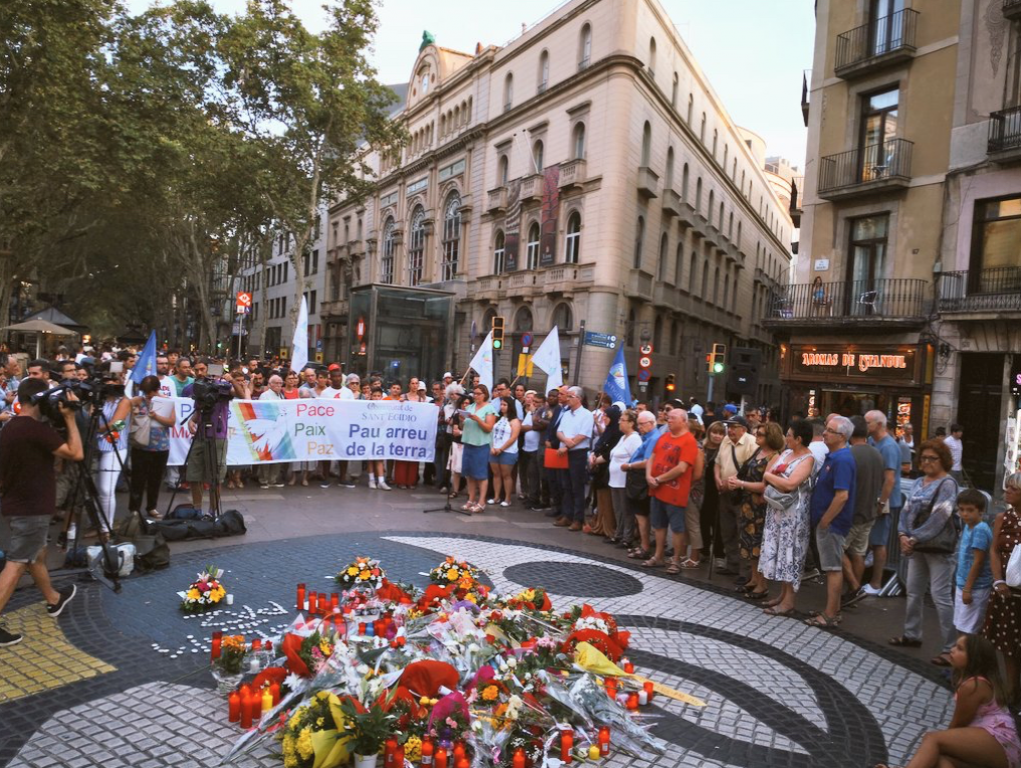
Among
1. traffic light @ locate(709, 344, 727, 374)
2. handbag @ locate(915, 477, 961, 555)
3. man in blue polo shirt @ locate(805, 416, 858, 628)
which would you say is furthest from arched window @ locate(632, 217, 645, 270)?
handbag @ locate(915, 477, 961, 555)

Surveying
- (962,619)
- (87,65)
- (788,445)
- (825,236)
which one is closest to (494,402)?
(788,445)

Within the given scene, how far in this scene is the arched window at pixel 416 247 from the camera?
149 ft

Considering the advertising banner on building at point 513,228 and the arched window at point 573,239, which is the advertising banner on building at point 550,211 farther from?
the advertising banner on building at point 513,228

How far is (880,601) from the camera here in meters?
8.27

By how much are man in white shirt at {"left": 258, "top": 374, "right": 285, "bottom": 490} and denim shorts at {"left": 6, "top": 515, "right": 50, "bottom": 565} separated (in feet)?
22.6

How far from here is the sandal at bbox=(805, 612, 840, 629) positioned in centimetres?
702

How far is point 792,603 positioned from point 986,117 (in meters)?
16.8

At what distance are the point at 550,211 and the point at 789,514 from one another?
91.6 ft

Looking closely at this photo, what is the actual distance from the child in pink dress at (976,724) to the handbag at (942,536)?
8.70 feet

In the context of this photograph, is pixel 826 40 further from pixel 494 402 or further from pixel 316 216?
pixel 316 216

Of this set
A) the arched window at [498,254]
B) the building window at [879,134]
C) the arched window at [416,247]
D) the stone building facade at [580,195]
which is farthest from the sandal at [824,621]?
the arched window at [416,247]

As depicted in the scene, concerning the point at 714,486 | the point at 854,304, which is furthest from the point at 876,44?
the point at 714,486

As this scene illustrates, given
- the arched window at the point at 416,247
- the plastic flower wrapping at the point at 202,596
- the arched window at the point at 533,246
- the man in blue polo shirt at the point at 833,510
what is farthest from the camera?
the arched window at the point at 416,247

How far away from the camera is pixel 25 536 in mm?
5520
